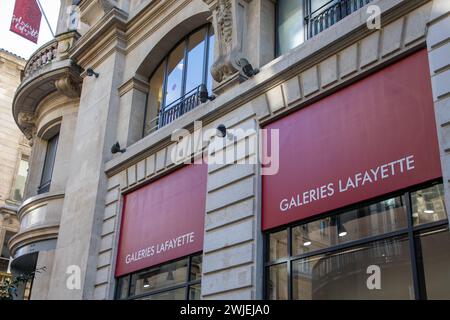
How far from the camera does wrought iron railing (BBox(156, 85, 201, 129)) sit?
15.9 metres

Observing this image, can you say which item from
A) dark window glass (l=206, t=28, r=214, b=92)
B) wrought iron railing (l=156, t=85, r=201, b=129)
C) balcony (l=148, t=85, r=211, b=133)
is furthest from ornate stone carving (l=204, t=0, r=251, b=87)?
wrought iron railing (l=156, t=85, r=201, b=129)

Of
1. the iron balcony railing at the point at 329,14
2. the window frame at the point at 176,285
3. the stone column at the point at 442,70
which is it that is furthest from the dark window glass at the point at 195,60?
the stone column at the point at 442,70

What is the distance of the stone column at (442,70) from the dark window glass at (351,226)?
109 centimetres

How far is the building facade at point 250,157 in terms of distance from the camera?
374 inches

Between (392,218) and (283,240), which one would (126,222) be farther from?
(392,218)

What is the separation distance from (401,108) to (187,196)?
6025mm

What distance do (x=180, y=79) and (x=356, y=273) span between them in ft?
30.1

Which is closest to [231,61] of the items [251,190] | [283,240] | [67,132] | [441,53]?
[251,190]

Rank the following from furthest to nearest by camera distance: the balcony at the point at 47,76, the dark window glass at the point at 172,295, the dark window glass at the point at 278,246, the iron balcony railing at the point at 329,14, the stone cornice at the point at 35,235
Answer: the balcony at the point at 47,76
the stone cornice at the point at 35,235
the dark window glass at the point at 172,295
the iron balcony railing at the point at 329,14
the dark window glass at the point at 278,246

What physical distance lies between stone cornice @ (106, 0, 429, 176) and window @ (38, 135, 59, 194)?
25.5 feet

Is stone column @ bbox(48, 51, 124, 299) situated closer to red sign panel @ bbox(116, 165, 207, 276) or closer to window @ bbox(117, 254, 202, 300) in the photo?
red sign panel @ bbox(116, 165, 207, 276)

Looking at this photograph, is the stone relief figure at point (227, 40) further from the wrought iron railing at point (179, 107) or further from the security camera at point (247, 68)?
the wrought iron railing at point (179, 107)

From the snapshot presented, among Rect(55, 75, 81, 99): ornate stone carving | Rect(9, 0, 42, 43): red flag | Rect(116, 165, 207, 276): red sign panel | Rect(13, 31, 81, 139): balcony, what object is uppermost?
Rect(9, 0, 42, 43): red flag

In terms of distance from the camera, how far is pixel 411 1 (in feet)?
33.0
